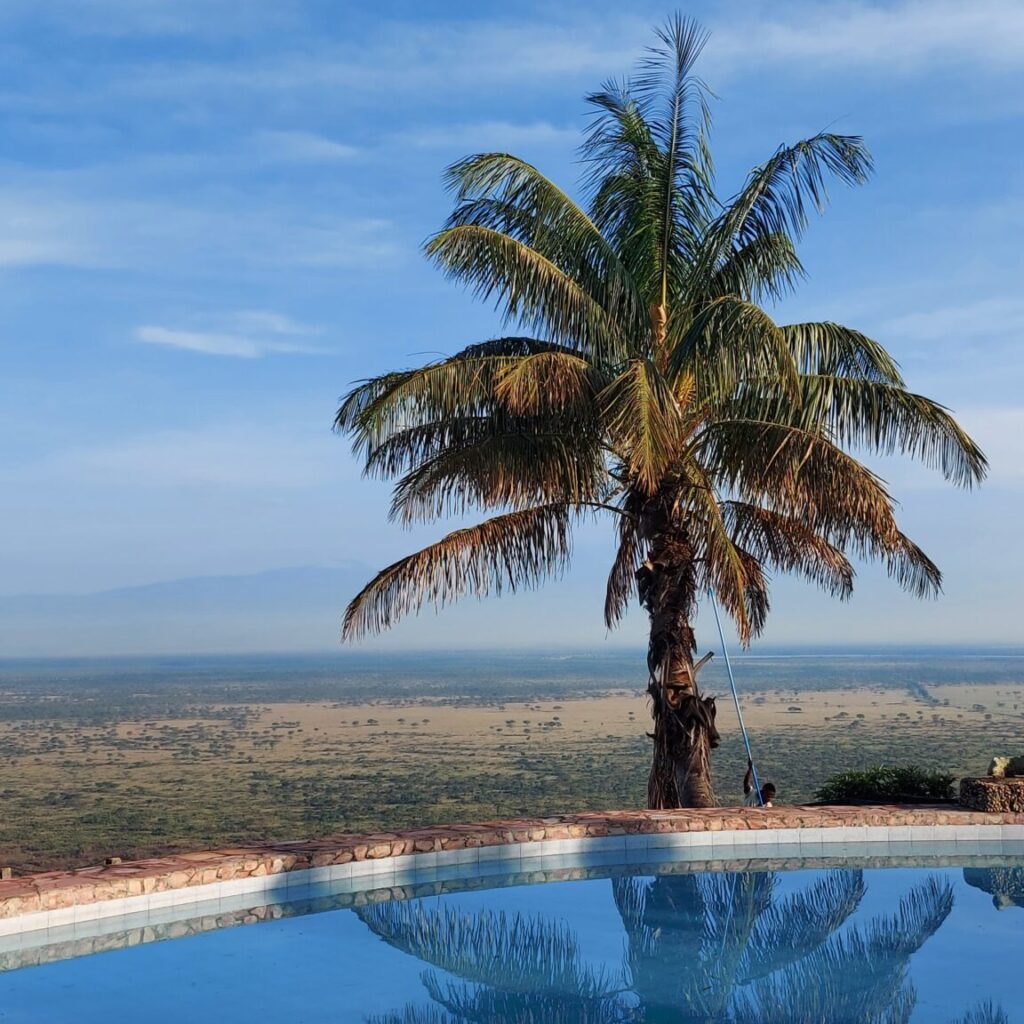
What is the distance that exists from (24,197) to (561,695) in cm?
4651

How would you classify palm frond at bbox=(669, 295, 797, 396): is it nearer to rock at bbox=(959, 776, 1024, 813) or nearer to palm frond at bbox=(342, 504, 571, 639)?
palm frond at bbox=(342, 504, 571, 639)

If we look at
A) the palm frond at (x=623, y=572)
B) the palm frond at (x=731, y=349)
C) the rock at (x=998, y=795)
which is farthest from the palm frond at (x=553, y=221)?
the rock at (x=998, y=795)

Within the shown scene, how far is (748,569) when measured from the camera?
12.2 meters

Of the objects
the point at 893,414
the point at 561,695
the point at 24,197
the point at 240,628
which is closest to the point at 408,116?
the point at 24,197

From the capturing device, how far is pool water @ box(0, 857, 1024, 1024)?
21.4 ft

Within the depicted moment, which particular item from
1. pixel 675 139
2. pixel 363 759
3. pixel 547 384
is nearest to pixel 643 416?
pixel 547 384

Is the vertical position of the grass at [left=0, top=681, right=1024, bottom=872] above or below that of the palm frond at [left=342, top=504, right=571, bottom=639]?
below

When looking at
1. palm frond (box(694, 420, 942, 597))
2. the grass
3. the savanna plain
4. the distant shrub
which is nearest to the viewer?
palm frond (box(694, 420, 942, 597))

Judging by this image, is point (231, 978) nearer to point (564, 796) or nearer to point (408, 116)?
point (408, 116)

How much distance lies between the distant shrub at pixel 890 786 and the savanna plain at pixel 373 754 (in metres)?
7.43

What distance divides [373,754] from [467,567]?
19713 mm

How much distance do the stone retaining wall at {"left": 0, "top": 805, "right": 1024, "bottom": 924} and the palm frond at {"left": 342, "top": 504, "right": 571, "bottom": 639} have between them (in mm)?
1986

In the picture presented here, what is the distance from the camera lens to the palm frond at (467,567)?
10609 millimetres

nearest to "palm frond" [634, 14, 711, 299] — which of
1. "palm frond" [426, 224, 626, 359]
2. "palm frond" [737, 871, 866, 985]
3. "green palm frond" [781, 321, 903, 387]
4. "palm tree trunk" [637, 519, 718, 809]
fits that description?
"palm frond" [426, 224, 626, 359]
